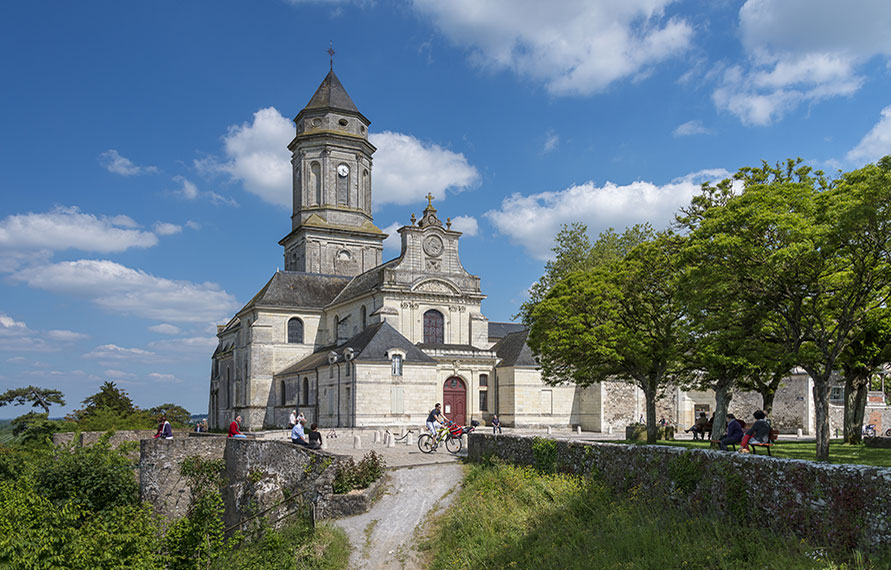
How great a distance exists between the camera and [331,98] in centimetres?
6444

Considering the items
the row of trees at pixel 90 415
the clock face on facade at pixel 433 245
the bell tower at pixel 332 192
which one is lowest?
the row of trees at pixel 90 415

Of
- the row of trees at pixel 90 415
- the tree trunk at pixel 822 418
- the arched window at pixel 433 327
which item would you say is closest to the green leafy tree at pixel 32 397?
the row of trees at pixel 90 415

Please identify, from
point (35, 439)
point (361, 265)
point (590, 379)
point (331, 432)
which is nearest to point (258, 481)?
point (331, 432)

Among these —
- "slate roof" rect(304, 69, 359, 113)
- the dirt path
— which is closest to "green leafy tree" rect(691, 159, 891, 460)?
the dirt path

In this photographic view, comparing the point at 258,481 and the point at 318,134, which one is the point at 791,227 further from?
the point at 318,134

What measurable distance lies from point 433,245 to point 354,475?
33416 mm

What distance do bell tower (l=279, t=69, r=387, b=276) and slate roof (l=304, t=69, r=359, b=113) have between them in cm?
10

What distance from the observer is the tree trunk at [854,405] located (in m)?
25.1

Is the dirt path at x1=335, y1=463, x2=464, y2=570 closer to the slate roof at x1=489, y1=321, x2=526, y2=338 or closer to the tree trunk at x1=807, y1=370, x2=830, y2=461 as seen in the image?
the tree trunk at x1=807, y1=370, x2=830, y2=461

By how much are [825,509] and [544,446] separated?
27.7 ft

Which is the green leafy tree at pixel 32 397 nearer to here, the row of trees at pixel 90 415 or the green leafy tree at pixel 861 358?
the row of trees at pixel 90 415

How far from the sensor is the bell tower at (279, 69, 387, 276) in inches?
2440

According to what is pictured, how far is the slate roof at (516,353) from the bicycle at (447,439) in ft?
67.6

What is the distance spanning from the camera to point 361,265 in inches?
2494
